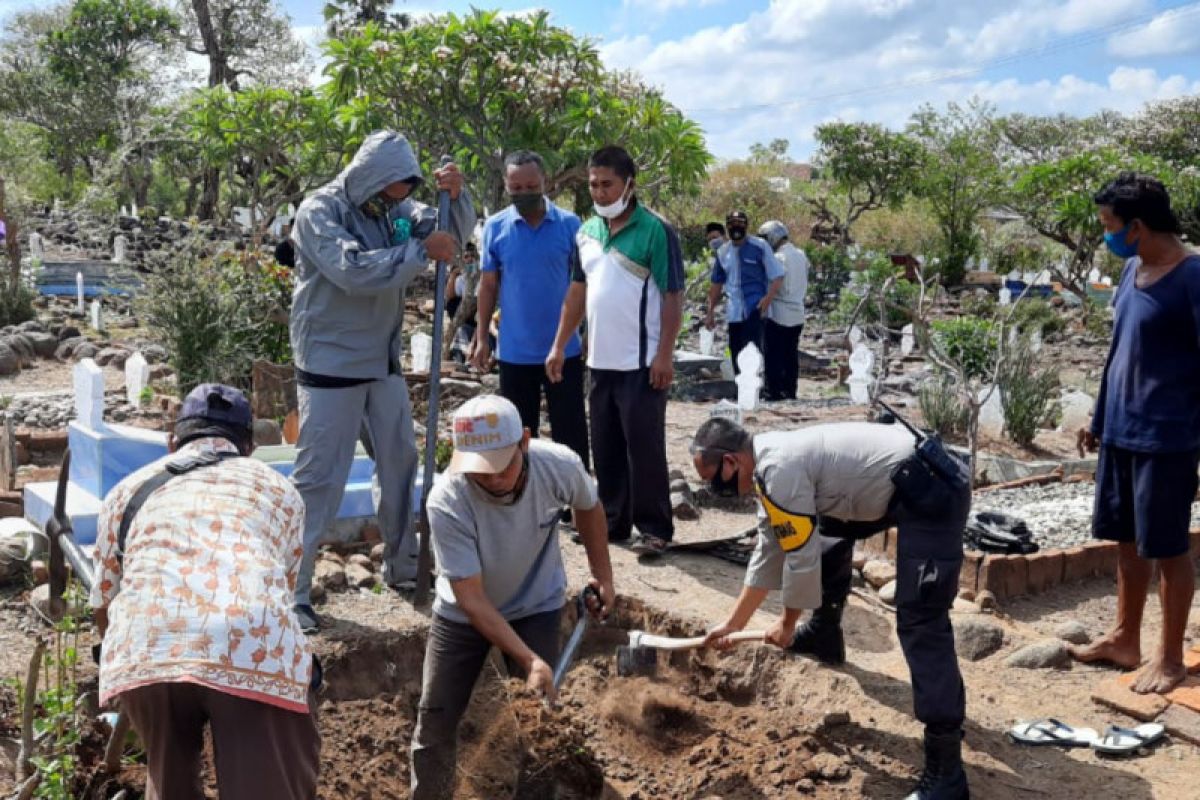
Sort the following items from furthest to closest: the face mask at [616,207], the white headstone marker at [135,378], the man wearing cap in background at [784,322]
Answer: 1. the man wearing cap in background at [784,322]
2. the white headstone marker at [135,378]
3. the face mask at [616,207]

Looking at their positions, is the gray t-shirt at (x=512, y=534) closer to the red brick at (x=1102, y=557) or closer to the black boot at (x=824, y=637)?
the black boot at (x=824, y=637)

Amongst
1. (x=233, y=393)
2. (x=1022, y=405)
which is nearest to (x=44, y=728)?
(x=233, y=393)

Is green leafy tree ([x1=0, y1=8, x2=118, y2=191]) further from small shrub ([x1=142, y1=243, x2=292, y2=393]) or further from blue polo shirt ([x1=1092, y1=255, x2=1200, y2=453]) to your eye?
blue polo shirt ([x1=1092, y1=255, x2=1200, y2=453])

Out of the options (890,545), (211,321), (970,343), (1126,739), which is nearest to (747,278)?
(970,343)

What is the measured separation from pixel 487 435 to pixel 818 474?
108 centimetres

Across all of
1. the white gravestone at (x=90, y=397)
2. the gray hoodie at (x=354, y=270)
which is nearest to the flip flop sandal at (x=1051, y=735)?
the gray hoodie at (x=354, y=270)

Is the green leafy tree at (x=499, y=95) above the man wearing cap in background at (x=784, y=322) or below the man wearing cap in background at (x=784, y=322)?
above

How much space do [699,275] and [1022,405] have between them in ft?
33.9

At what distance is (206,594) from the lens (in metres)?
2.58

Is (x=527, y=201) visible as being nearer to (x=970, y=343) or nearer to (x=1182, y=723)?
(x=1182, y=723)

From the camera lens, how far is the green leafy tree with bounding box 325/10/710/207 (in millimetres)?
11055

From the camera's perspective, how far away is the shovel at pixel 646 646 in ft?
13.2

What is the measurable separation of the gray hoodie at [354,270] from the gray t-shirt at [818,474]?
178cm

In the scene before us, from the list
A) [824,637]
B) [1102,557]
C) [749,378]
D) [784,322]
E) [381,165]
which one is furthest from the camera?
[784,322]
